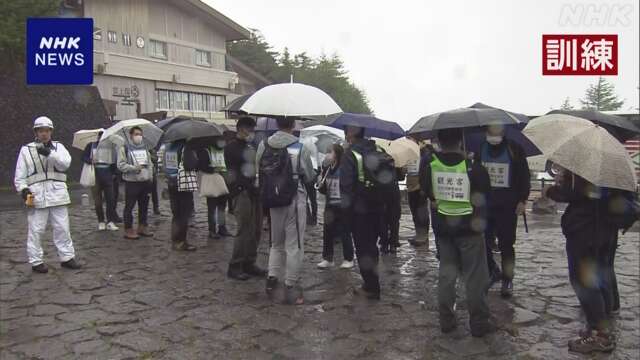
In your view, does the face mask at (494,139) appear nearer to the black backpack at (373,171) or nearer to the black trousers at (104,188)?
the black backpack at (373,171)

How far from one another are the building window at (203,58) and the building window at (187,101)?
188 centimetres

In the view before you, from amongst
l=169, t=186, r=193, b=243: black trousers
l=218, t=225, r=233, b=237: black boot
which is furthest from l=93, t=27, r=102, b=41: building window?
l=169, t=186, r=193, b=243: black trousers

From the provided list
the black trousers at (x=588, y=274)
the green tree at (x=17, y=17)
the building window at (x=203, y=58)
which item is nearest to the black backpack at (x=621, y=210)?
the black trousers at (x=588, y=274)

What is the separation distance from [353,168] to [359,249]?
0.91 meters

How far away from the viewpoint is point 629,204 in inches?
171

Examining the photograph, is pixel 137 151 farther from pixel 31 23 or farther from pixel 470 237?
pixel 31 23

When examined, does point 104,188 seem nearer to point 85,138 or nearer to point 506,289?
point 85,138

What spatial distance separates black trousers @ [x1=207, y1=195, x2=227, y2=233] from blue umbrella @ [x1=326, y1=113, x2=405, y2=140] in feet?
13.0

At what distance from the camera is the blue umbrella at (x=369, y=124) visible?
231 inches

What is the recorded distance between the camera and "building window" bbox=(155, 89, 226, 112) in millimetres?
27531

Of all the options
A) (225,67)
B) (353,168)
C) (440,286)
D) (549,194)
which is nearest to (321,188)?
(353,168)

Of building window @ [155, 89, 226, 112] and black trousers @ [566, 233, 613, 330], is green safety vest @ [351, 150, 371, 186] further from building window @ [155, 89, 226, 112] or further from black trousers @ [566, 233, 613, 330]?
building window @ [155, 89, 226, 112]

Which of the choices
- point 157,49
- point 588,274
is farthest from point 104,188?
point 157,49

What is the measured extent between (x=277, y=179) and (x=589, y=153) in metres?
2.97
